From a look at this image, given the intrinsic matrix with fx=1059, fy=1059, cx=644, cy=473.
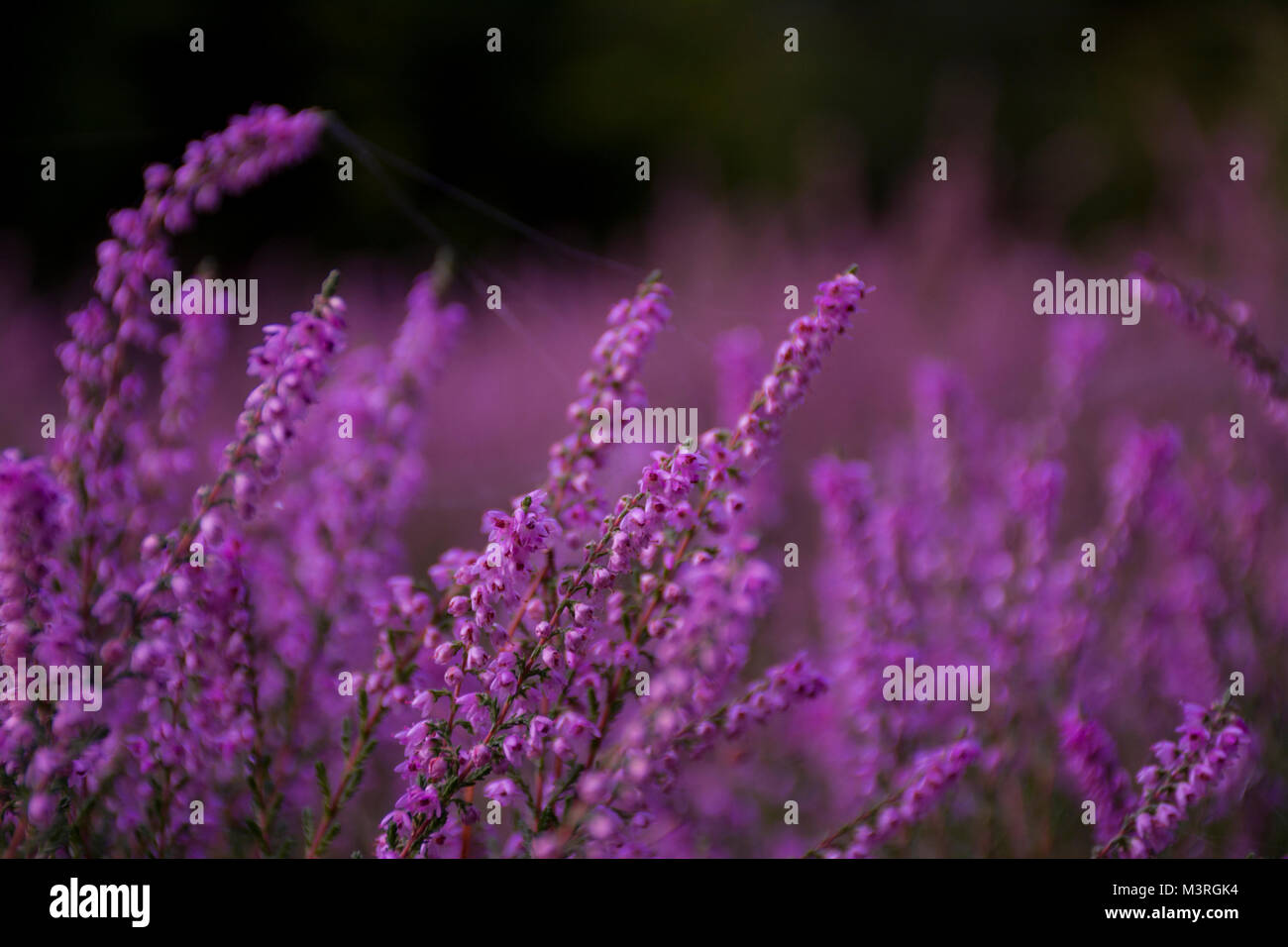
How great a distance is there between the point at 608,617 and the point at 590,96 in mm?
15450

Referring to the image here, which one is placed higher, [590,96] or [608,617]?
[590,96]

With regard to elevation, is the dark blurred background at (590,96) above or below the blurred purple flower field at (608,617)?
→ above

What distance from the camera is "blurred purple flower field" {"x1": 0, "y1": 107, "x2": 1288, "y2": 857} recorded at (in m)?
1.50

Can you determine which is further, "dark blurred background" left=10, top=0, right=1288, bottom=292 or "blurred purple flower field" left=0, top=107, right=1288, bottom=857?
"dark blurred background" left=10, top=0, right=1288, bottom=292

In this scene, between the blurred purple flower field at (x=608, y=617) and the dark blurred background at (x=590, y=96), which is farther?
the dark blurred background at (x=590, y=96)

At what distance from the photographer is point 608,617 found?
5.39ft

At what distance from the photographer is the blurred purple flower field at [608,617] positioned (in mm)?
1504

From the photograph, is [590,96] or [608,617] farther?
[590,96]

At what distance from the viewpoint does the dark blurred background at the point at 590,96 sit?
39.5ft

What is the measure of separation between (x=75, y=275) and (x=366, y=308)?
6422mm

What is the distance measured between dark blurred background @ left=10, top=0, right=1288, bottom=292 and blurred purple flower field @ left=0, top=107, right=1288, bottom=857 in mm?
7414

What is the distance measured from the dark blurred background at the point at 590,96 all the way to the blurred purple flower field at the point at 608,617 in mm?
7414
